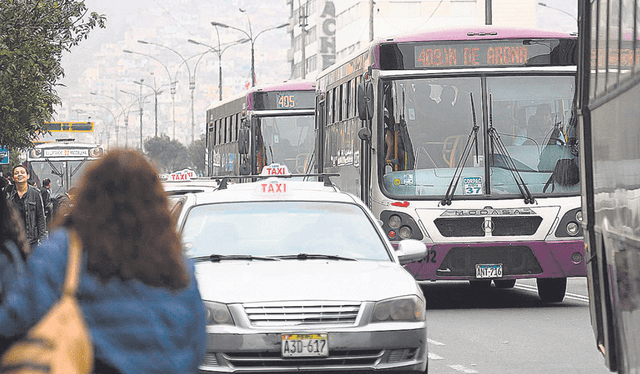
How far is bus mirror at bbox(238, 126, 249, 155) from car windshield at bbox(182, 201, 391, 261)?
1677cm

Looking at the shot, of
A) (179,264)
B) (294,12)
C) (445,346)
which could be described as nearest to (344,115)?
(445,346)

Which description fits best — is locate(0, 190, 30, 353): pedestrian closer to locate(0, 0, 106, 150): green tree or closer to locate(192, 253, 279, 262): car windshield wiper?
locate(192, 253, 279, 262): car windshield wiper

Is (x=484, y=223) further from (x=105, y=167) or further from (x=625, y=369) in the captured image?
(x=105, y=167)

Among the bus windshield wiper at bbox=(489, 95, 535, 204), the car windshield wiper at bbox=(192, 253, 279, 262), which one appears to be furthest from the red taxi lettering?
the bus windshield wiper at bbox=(489, 95, 535, 204)

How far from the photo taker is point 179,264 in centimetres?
352

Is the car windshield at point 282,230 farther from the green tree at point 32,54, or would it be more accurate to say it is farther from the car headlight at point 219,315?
the green tree at point 32,54

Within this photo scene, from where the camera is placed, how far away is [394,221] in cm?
1504

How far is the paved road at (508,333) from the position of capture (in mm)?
10414

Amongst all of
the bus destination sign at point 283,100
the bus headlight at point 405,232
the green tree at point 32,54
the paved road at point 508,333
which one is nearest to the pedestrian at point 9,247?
the paved road at point 508,333

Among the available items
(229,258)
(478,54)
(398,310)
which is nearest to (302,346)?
(398,310)

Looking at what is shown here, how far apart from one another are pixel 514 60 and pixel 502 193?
1.58 meters

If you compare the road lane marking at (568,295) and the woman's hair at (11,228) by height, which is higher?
the woman's hair at (11,228)

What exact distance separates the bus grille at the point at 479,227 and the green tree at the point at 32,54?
390 inches

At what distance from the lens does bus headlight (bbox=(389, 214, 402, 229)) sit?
15000 millimetres
